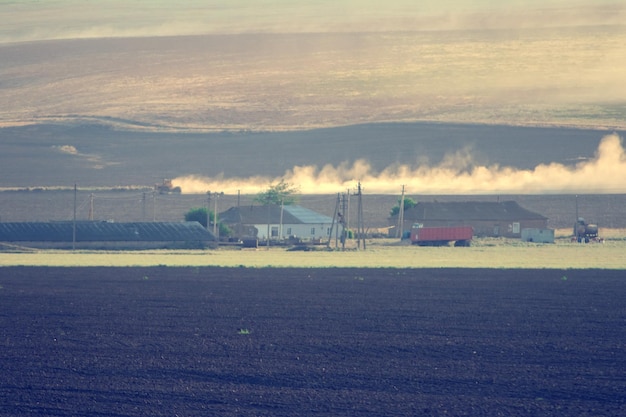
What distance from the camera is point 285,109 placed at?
631 feet

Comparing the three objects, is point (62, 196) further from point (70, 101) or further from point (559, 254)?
point (559, 254)

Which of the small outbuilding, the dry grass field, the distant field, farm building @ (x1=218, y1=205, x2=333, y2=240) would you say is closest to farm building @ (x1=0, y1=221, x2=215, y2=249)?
the distant field

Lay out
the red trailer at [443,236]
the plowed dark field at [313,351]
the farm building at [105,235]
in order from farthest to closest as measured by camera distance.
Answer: the red trailer at [443,236] → the farm building at [105,235] → the plowed dark field at [313,351]

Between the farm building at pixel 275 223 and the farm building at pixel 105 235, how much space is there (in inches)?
814

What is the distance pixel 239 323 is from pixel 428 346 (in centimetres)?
534

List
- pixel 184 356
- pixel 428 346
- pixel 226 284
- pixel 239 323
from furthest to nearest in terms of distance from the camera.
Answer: pixel 226 284
pixel 239 323
pixel 428 346
pixel 184 356

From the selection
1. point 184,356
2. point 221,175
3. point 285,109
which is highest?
point 285,109

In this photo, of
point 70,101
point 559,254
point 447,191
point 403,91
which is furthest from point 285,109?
point 559,254

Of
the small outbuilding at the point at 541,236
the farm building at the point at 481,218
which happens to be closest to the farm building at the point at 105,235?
the small outbuilding at the point at 541,236

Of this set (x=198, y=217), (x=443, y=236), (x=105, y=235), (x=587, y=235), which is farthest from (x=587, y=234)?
(x=105, y=235)

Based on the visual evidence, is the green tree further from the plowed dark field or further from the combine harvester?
the plowed dark field

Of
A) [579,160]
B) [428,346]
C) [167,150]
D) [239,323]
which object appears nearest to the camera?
[428,346]

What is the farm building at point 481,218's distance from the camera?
109188 mm

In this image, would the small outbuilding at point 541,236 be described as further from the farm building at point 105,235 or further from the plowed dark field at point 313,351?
the plowed dark field at point 313,351
